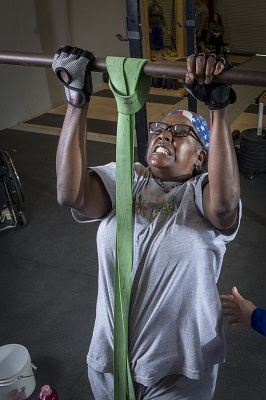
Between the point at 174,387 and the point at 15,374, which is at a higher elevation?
the point at 174,387

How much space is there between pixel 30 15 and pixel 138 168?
641 centimetres

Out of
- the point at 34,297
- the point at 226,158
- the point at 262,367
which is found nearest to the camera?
the point at 226,158

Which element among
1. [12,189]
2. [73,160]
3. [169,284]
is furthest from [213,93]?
[12,189]

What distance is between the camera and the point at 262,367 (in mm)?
2508

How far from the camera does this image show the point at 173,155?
55.1 inches

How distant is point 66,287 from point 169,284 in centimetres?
214

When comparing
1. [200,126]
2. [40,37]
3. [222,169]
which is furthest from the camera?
[40,37]

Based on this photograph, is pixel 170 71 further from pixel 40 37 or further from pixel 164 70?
pixel 40 37

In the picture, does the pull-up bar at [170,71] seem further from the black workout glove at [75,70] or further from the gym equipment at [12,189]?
the gym equipment at [12,189]

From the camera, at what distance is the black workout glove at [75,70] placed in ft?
3.77

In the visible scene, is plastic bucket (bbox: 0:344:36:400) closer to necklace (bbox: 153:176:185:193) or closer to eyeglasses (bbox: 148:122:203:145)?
necklace (bbox: 153:176:185:193)

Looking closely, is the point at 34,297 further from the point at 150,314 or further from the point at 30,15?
the point at 30,15

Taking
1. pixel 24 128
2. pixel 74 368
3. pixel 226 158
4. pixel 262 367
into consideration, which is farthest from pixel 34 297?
pixel 24 128

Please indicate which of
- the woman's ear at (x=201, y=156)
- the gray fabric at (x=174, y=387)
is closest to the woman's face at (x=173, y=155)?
the woman's ear at (x=201, y=156)
